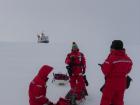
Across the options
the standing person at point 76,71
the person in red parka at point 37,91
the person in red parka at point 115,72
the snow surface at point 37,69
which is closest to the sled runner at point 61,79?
the snow surface at point 37,69

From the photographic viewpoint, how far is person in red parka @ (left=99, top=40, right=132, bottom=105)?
26.1ft

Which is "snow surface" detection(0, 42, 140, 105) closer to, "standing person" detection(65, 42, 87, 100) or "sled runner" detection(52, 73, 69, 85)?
"sled runner" detection(52, 73, 69, 85)

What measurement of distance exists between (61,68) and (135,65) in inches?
177

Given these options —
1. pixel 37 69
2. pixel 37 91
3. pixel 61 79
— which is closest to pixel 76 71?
pixel 37 91

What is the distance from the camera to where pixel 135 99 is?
1147cm

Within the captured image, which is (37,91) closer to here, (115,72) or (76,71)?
(115,72)

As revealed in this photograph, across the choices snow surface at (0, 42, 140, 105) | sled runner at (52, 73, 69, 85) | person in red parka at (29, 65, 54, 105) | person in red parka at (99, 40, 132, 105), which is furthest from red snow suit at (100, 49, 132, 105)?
sled runner at (52, 73, 69, 85)

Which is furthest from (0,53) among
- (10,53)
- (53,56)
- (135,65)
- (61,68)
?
(135,65)

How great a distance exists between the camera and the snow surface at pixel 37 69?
37.6 ft

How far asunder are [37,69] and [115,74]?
10685mm

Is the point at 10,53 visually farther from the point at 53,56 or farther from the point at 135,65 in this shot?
the point at 135,65

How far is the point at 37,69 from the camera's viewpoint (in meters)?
18.3

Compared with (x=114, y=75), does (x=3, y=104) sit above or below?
below

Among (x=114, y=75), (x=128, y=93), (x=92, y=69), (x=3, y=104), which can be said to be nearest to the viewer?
(x=114, y=75)
